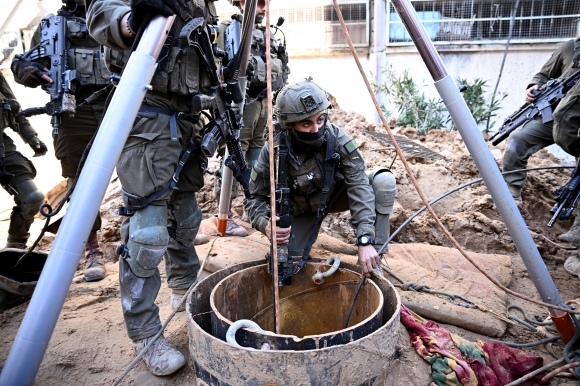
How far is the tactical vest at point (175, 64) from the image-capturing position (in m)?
2.40

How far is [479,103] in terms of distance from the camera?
9844 mm

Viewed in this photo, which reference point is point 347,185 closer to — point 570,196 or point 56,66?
point 570,196

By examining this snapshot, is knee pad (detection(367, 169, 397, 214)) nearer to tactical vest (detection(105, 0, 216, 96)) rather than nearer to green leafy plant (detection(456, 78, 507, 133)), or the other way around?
tactical vest (detection(105, 0, 216, 96))

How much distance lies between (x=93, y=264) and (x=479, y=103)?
8539 millimetres

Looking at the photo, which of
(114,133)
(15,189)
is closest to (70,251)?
(114,133)

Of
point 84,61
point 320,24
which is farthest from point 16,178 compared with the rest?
point 320,24

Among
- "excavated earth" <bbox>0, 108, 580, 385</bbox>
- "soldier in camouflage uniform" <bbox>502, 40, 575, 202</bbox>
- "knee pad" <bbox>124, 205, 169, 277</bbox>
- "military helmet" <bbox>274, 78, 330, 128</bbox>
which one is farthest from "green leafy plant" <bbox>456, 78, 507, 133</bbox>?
"knee pad" <bbox>124, 205, 169, 277</bbox>

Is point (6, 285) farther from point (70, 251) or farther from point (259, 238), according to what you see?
point (70, 251)

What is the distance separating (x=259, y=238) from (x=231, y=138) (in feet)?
4.85

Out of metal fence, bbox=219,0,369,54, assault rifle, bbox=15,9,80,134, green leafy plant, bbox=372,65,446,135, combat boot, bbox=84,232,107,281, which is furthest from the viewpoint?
metal fence, bbox=219,0,369,54

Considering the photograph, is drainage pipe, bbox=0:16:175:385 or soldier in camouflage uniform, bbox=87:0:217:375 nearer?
drainage pipe, bbox=0:16:175:385

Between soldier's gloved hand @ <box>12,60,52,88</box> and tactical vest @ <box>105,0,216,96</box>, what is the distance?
1.70 m

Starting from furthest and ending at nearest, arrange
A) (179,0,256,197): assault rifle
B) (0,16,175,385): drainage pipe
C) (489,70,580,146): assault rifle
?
1. (489,70,580,146): assault rifle
2. (179,0,256,197): assault rifle
3. (0,16,175,385): drainage pipe

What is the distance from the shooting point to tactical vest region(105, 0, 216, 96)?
7.88ft
